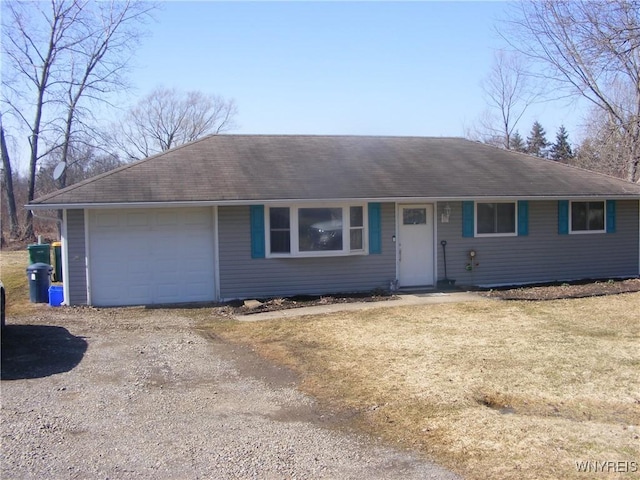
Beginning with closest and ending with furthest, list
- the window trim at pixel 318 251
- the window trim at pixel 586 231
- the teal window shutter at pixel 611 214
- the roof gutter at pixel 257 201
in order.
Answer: the roof gutter at pixel 257 201 → the window trim at pixel 318 251 → the window trim at pixel 586 231 → the teal window shutter at pixel 611 214

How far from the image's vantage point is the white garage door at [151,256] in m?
12.8

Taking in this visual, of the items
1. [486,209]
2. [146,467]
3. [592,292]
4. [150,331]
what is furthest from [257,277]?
[146,467]

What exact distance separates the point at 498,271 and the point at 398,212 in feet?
10.4

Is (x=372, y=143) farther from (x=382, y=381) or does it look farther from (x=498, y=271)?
(x=382, y=381)

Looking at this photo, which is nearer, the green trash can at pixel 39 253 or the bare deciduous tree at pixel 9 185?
→ the green trash can at pixel 39 253

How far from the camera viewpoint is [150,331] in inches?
400

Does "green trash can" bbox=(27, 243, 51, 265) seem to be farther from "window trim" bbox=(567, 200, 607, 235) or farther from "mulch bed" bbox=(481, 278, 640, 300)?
"window trim" bbox=(567, 200, 607, 235)

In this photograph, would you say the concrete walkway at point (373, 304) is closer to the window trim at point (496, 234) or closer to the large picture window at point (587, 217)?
the window trim at point (496, 234)

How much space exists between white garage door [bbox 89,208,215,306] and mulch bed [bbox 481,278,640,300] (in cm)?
676

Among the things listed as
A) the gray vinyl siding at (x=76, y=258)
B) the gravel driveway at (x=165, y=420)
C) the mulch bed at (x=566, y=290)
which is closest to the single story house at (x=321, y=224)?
the gray vinyl siding at (x=76, y=258)

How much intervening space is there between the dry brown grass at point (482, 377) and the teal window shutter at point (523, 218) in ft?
12.4

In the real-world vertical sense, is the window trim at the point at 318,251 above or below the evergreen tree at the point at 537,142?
below

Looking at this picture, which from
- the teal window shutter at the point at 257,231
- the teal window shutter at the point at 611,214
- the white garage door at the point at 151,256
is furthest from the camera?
the teal window shutter at the point at 611,214

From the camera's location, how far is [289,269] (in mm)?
13586
